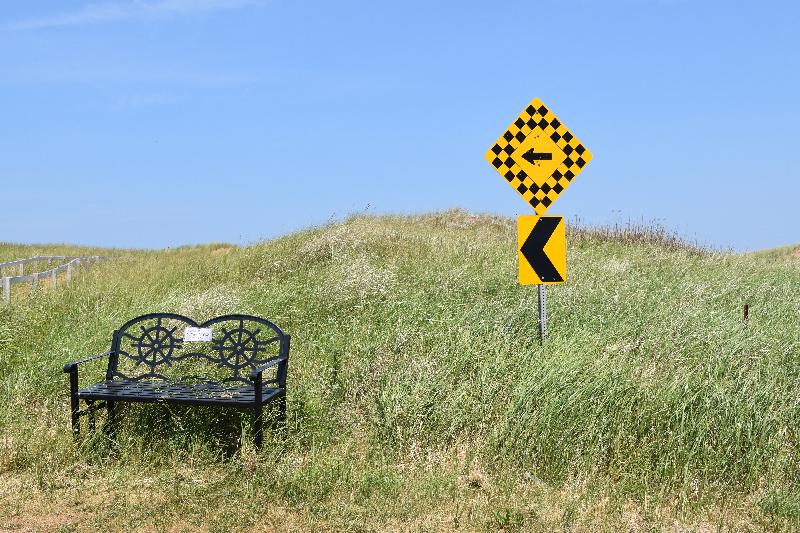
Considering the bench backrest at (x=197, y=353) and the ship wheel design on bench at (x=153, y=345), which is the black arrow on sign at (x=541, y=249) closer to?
the bench backrest at (x=197, y=353)

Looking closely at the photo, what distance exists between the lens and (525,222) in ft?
27.3

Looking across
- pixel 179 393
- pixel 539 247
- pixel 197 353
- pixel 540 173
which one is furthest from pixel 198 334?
pixel 540 173

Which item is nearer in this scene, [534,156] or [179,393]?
[179,393]

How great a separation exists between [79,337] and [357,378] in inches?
184

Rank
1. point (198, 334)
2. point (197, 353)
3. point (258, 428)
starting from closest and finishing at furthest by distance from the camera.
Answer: point (258, 428) < point (198, 334) < point (197, 353)

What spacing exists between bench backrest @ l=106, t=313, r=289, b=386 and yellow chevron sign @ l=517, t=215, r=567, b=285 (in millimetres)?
2951

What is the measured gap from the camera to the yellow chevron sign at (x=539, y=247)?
8336mm

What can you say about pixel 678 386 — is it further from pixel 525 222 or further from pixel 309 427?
pixel 309 427

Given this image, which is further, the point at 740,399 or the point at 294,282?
the point at 294,282

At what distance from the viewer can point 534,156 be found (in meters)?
8.60

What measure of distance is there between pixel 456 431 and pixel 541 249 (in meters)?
2.84

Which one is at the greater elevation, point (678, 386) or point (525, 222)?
point (525, 222)

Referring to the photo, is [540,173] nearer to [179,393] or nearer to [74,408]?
[179,393]

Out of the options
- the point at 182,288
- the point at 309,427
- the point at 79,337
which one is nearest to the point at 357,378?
the point at 309,427
